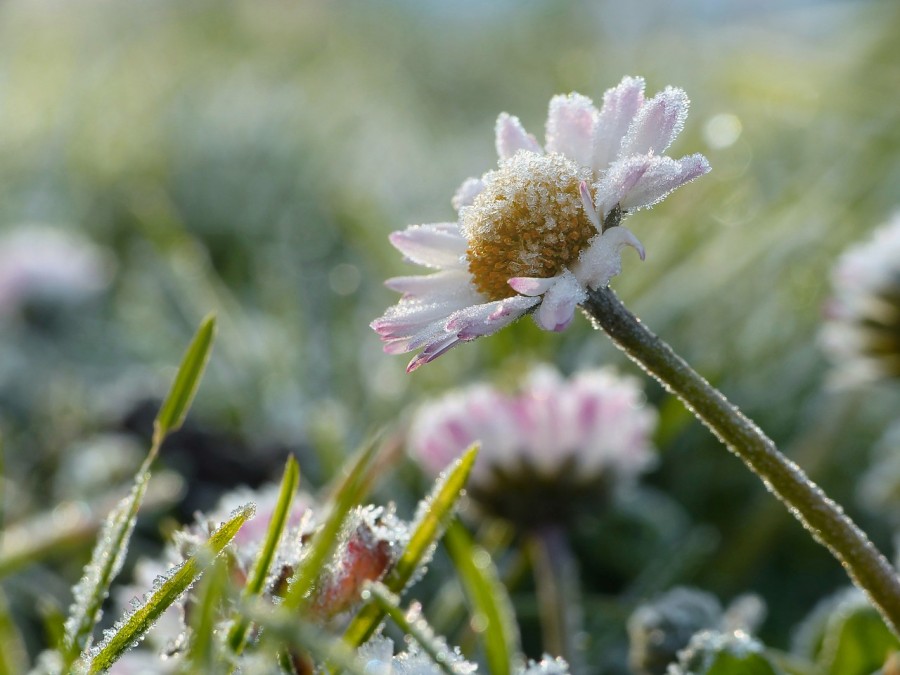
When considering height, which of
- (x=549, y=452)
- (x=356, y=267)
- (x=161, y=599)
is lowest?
(x=161, y=599)

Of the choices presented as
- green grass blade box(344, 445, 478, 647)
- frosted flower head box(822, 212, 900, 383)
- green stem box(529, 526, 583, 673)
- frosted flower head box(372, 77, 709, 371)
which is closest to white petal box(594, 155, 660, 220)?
frosted flower head box(372, 77, 709, 371)

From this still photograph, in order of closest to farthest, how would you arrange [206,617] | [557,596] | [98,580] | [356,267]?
[206,617] < [98,580] < [557,596] < [356,267]

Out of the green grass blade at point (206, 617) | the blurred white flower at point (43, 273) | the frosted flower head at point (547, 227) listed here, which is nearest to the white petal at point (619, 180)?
the frosted flower head at point (547, 227)

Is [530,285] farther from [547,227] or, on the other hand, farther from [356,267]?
[356,267]

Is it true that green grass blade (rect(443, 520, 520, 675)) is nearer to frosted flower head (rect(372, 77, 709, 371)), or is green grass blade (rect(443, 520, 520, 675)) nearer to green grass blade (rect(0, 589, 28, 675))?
frosted flower head (rect(372, 77, 709, 371))

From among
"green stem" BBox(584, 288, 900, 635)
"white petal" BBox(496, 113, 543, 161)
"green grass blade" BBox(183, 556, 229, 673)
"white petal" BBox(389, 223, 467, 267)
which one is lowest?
"green stem" BBox(584, 288, 900, 635)

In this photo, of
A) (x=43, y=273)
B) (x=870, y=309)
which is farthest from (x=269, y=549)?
(x=43, y=273)
